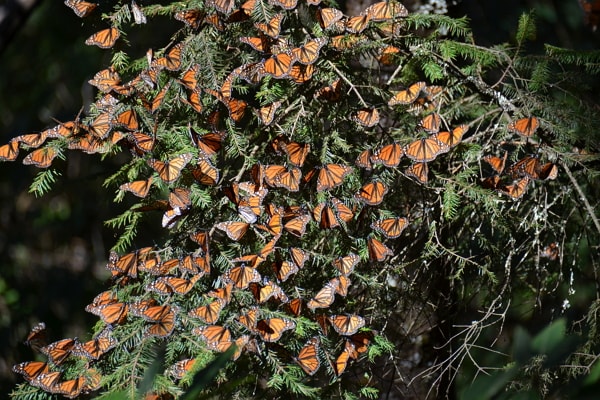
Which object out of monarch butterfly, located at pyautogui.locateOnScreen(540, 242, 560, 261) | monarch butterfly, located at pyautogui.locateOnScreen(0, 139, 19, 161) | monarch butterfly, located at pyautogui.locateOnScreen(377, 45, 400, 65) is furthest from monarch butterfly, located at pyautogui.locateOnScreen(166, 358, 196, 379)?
monarch butterfly, located at pyautogui.locateOnScreen(540, 242, 560, 261)

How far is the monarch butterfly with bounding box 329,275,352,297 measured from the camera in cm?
144

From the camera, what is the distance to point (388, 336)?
6.23 ft

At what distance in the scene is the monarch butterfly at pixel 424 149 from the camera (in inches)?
58.2

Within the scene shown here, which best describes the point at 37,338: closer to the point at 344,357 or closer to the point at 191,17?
the point at 344,357

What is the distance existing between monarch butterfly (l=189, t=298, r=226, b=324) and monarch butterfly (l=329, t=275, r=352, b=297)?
23cm

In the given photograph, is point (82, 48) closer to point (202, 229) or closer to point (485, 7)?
point (485, 7)

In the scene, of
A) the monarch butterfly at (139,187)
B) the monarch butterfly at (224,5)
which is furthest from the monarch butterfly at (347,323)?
the monarch butterfly at (224,5)

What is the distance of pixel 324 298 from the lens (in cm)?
144

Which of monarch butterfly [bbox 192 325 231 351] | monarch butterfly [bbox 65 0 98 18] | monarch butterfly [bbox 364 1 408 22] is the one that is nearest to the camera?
monarch butterfly [bbox 192 325 231 351]

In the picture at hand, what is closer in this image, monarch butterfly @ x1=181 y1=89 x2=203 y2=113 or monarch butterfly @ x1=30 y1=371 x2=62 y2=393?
monarch butterfly @ x1=30 y1=371 x2=62 y2=393

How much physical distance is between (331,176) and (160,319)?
1.41 feet

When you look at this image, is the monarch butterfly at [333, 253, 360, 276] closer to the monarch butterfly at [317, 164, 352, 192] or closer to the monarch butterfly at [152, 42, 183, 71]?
the monarch butterfly at [317, 164, 352, 192]

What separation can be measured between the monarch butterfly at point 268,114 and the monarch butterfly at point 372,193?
0.78ft

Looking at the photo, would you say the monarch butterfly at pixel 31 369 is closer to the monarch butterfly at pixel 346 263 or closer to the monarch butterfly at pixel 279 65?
the monarch butterfly at pixel 346 263
